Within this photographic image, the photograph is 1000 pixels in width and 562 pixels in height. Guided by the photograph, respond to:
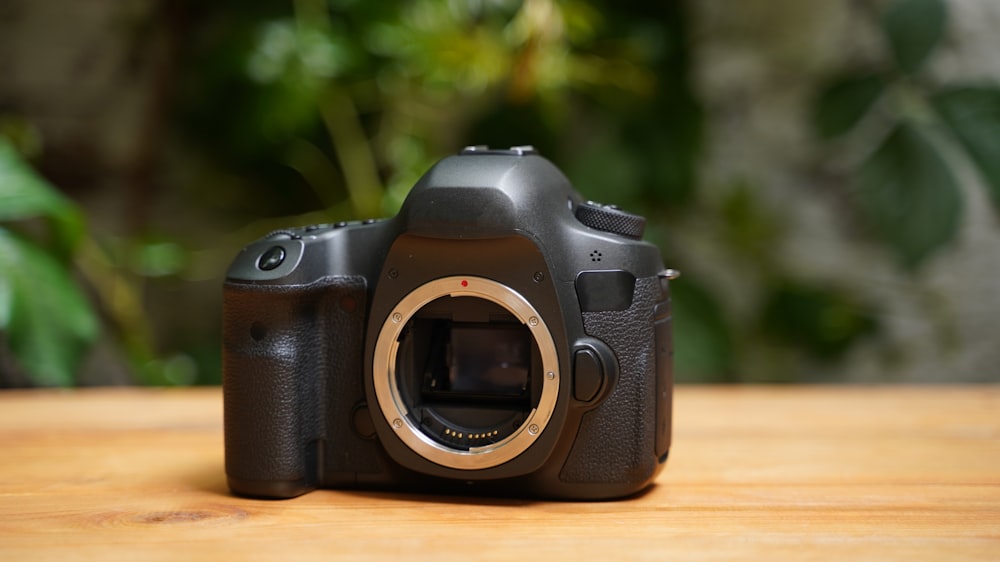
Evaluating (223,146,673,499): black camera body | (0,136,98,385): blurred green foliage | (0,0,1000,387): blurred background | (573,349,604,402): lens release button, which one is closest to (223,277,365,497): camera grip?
(223,146,673,499): black camera body

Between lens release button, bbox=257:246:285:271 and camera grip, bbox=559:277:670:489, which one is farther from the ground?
lens release button, bbox=257:246:285:271

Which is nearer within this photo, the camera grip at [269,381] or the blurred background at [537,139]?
the camera grip at [269,381]

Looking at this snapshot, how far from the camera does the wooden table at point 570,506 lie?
0.53 m

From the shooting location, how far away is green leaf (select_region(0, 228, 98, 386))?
0.89 meters

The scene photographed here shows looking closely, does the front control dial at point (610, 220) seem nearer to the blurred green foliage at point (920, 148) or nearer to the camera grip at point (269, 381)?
the camera grip at point (269, 381)

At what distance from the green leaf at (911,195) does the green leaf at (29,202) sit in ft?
2.90

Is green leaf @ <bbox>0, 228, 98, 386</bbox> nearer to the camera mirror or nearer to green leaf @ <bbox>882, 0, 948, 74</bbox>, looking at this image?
the camera mirror

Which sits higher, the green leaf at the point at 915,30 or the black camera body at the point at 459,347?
the green leaf at the point at 915,30

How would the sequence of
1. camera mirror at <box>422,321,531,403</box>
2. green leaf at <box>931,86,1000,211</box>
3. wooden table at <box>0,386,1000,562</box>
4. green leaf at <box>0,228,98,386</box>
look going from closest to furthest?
1. wooden table at <box>0,386,1000,562</box>
2. camera mirror at <box>422,321,531,403</box>
3. green leaf at <box>0,228,98,386</box>
4. green leaf at <box>931,86,1000,211</box>

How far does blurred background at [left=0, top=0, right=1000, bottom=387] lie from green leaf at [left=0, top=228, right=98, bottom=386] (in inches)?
10.9

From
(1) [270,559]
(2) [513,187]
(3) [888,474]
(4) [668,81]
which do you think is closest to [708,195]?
(4) [668,81]

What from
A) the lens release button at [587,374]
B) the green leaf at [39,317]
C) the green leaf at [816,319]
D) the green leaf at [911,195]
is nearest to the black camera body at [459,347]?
the lens release button at [587,374]

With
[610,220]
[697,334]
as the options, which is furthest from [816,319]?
[610,220]

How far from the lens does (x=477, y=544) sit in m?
0.54
